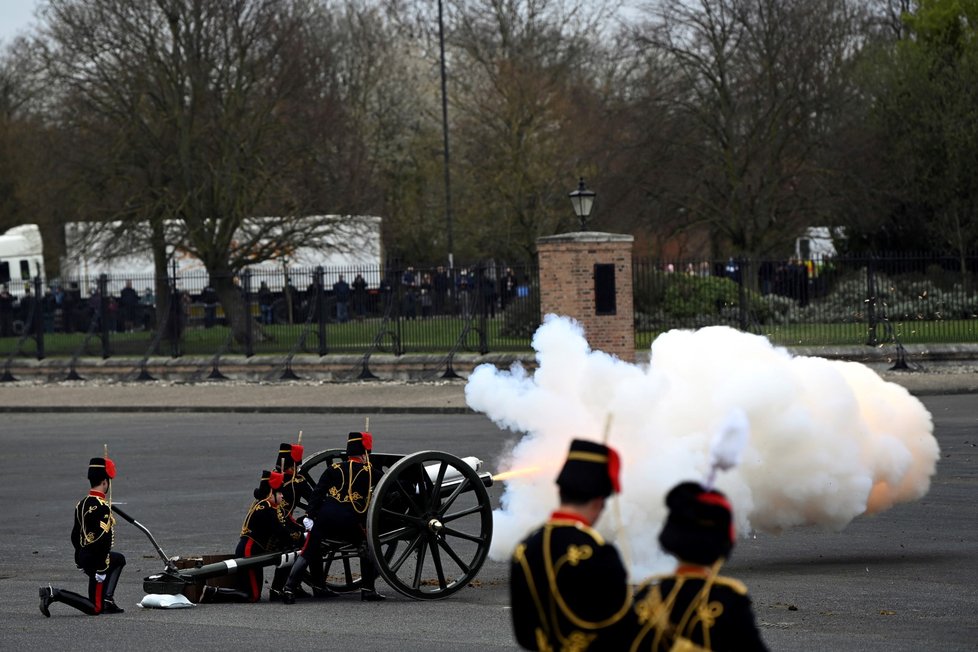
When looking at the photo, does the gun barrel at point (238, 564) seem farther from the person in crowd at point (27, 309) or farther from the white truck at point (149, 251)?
the person in crowd at point (27, 309)

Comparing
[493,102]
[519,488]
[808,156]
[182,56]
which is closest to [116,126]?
[182,56]

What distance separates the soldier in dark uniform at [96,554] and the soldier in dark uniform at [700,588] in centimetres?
659

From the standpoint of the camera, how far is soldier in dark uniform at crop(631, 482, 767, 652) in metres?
4.50

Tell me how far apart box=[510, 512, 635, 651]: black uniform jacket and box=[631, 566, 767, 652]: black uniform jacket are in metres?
0.19

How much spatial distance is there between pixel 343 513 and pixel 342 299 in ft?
75.8

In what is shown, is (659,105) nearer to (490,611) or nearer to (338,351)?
(338,351)

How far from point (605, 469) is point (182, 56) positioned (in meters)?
35.4

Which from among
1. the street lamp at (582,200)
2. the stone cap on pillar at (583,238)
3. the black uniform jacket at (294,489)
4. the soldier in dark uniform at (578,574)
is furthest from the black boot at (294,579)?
the street lamp at (582,200)

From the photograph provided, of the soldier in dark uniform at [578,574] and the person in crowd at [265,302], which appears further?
the person in crowd at [265,302]

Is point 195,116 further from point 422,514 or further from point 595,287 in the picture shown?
point 422,514

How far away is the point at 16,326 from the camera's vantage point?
38.0 metres

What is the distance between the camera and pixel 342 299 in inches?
1328

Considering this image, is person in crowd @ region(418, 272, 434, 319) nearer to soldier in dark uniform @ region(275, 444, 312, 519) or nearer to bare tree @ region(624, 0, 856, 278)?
bare tree @ region(624, 0, 856, 278)

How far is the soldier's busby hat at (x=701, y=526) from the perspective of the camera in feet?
14.7
